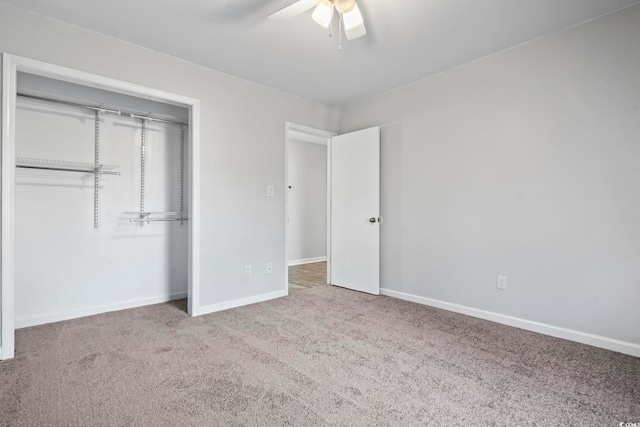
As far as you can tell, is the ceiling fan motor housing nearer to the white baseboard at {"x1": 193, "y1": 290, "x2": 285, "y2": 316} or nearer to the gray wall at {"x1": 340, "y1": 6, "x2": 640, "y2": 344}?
the gray wall at {"x1": 340, "y1": 6, "x2": 640, "y2": 344}

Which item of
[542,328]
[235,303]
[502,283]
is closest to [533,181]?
[502,283]

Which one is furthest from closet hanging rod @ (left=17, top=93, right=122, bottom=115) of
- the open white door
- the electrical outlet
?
the electrical outlet

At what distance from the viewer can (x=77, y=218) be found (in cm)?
310

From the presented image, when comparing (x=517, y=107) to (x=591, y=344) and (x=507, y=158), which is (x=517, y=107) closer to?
(x=507, y=158)

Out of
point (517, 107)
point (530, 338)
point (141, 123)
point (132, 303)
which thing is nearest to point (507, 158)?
point (517, 107)

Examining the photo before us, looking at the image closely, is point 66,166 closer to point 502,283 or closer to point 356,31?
point 356,31

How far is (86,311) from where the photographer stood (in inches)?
122

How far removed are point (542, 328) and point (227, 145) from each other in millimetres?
3350

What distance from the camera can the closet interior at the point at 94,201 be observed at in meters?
2.87

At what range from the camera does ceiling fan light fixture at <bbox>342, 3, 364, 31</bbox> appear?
2.06 meters

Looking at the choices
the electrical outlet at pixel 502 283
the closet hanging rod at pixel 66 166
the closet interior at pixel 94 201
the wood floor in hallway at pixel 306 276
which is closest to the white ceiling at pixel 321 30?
the closet interior at pixel 94 201

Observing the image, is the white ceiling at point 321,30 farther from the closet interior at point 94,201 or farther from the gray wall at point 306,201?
the gray wall at point 306,201

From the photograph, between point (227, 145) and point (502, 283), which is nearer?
point (502, 283)

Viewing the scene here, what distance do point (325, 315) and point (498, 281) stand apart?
64.1 inches
